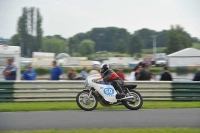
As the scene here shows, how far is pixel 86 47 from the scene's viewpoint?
3438 centimetres

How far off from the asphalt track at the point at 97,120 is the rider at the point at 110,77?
3.33 feet

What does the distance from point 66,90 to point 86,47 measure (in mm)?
20969

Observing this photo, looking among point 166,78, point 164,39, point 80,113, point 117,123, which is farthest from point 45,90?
point 164,39

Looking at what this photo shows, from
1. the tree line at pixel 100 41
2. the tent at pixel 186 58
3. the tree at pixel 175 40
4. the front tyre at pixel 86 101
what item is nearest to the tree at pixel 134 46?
the tree line at pixel 100 41

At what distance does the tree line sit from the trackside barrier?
23.0 ft

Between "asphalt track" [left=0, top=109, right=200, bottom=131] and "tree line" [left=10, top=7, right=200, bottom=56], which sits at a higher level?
"tree line" [left=10, top=7, right=200, bottom=56]

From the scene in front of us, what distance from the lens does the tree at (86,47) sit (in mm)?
33562

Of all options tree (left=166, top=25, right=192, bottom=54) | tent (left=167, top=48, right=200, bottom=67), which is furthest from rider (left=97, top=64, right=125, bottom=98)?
tree (left=166, top=25, right=192, bottom=54)

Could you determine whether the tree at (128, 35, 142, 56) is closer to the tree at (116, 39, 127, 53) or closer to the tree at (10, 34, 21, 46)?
the tree at (116, 39, 127, 53)

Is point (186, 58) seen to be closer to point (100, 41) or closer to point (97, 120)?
point (97, 120)

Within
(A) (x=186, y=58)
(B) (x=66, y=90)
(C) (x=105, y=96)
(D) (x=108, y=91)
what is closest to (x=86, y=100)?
(C) (x=105, y=96)

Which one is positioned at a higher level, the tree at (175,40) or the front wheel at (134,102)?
the tree at (175,40)

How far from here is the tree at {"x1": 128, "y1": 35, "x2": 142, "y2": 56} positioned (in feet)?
102

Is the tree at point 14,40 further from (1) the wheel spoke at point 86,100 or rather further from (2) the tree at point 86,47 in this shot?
(2) the tree at point 86,47
